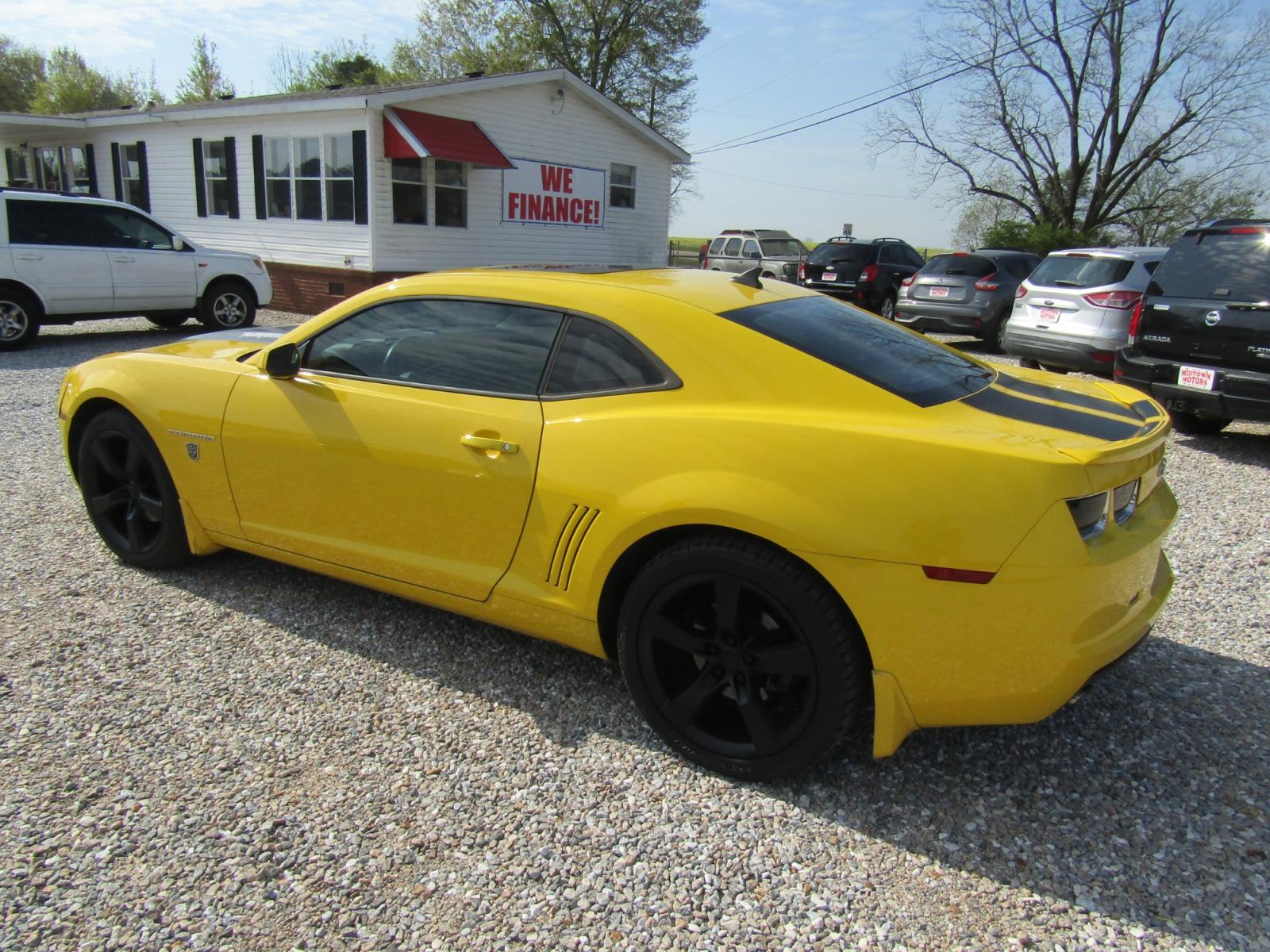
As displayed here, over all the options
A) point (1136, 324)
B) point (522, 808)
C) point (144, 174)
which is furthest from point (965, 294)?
point (144, 174)

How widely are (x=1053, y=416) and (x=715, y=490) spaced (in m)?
1.07

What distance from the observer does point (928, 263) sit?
1329 centimetres

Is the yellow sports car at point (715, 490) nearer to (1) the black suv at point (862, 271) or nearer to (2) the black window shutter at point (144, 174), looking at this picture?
(1) the black suv at point (862, 271)

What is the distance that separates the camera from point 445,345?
317 centimetres

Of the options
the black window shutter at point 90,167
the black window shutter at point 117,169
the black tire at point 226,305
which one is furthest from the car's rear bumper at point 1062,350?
the black window shutter at point 90,167

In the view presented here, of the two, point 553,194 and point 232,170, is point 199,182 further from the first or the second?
point 553,194

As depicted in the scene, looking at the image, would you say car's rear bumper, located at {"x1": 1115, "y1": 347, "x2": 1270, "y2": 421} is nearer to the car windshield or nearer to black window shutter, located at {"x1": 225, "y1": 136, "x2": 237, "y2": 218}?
black window shutter, located at {"x1": 225, "y1": 136, "x2": 237, "y2": 218}

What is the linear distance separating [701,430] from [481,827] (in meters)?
1.28

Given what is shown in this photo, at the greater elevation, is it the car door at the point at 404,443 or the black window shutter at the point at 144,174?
the black window shutter at the point at 144,174

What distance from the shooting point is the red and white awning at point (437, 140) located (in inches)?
553

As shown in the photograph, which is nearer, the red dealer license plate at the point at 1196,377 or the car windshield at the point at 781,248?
the red dealer license plate at the point at 1196,377

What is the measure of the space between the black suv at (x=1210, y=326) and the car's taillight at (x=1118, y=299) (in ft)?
7.25

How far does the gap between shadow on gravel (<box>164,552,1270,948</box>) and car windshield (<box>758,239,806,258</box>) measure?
19.6 metres

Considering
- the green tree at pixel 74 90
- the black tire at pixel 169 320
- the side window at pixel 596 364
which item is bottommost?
→ the black tire at pixel 169 320
